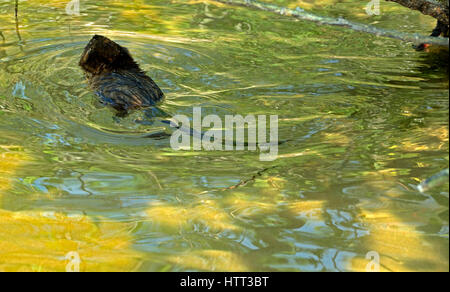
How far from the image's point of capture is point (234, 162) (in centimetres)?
418

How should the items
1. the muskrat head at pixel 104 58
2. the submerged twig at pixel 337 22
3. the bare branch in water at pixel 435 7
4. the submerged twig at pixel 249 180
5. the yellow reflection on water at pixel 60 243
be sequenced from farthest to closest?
the muskrat head at pixel 104 58 < the bare branch in water at pixel 435 7 < the submerged twig at pixel 249 180 < the submerged twig at pixel 337 22 < the yellow reflection on water at pixel 60 243

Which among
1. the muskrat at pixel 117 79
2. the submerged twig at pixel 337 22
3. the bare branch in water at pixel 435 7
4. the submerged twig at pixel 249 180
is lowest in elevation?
the submerged twig at pixel 249 180

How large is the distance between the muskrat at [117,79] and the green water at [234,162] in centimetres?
16

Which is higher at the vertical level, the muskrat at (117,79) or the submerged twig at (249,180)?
the muskrat at (117,79)

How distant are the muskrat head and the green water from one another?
242 millimetres

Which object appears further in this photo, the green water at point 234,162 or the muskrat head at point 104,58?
the muskrat head at point 104,58

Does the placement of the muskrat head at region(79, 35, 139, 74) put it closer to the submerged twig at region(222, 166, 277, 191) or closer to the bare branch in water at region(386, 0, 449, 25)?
the submerged twig at region(222, 166, 277, 191)

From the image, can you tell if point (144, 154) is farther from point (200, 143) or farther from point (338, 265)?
point (338, 265)

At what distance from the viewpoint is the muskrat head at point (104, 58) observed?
5988 mm

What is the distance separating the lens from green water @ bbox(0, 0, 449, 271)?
310 centimetres

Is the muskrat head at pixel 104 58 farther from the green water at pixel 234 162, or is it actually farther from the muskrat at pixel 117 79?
the green water at pixel 234 162

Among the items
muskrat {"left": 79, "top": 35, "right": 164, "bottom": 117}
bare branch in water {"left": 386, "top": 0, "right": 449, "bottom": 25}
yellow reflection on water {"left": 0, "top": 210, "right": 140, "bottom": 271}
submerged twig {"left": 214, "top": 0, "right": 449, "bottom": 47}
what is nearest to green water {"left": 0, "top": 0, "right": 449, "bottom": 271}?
yellow reflection on water {"left": 0, "top": 210, "right": 140, "bottom": 271}

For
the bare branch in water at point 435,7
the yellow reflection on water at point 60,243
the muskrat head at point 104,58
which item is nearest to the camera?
the yellow reflection on water at point 60,243

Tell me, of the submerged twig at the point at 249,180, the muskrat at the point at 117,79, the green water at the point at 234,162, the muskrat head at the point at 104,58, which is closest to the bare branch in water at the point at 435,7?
the green water at the point at 234,162
